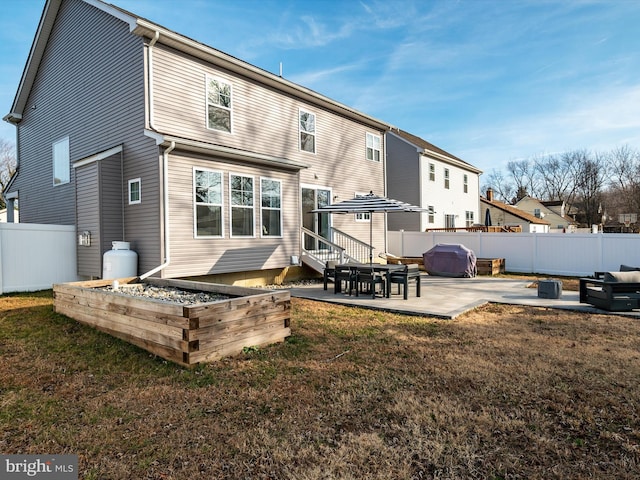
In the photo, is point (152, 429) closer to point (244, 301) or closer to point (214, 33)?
point (244, 301)

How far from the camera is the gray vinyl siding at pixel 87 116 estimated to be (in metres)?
8.96

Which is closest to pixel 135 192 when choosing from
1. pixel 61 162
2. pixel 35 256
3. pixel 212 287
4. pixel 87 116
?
pixel 35 256

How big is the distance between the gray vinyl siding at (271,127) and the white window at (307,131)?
200 mm

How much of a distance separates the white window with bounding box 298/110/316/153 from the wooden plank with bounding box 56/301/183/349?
8718 mm

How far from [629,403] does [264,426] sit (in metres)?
3.25

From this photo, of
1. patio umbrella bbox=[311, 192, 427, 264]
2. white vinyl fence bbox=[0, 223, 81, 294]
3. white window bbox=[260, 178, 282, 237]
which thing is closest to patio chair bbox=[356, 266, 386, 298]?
patio umbrella bbox=[311, 192, 427, 264]

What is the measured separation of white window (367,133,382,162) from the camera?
1611 centimetres

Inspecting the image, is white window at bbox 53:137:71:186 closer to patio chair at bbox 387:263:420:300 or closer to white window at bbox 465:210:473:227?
patio chair at bbox 387:263:420:300

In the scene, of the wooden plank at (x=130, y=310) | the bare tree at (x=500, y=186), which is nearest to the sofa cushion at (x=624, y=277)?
the wooden plank at (x=130, y=310)

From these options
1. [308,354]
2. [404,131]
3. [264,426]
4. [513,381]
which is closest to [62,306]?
[308,354]

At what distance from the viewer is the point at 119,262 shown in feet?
28.7

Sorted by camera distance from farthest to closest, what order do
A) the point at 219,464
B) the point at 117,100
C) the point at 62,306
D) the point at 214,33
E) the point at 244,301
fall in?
1. the point at 214,33
2. the point at 117,100
3. the point at 62,306
4. the point at 244,301
5. the point at 219,464

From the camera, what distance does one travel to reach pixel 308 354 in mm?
4824

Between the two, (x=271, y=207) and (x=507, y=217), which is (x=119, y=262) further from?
(x=507, y=217)
